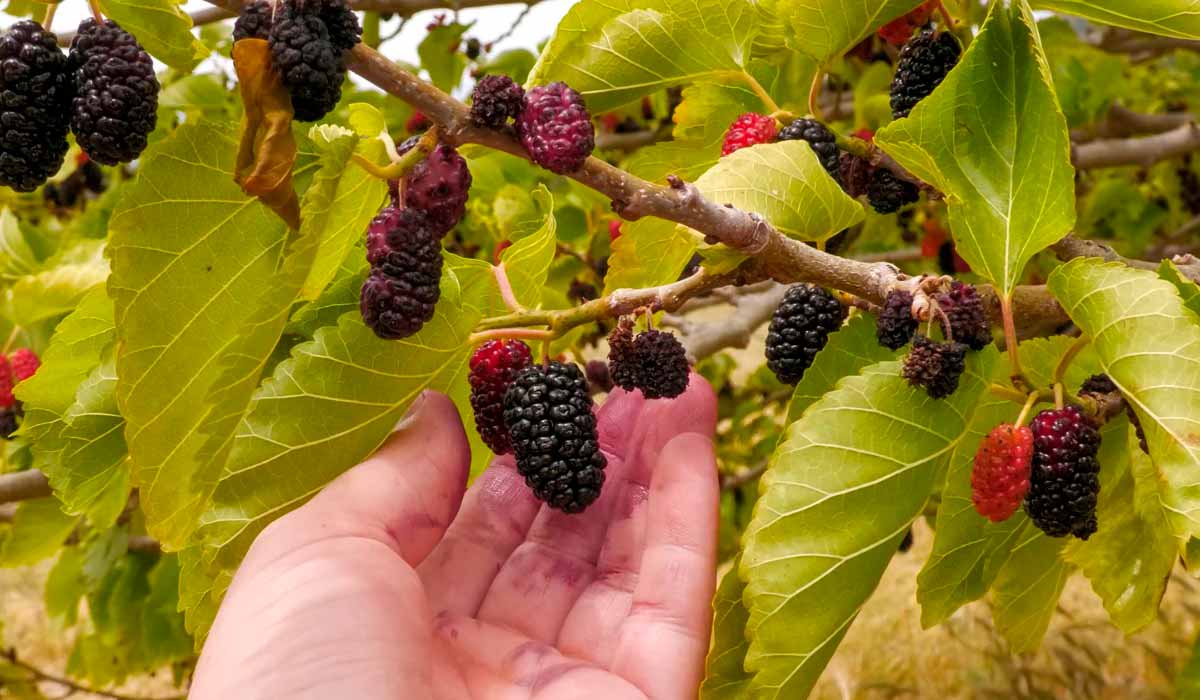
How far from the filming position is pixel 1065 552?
0.85 metres

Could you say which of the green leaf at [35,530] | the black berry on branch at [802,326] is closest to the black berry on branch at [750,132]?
the black berry on branch at [802,326]

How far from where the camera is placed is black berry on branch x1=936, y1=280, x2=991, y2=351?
66 centimetres

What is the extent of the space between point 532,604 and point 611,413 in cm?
19

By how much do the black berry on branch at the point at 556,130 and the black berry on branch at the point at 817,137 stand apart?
29 cm

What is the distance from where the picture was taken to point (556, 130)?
56 cm

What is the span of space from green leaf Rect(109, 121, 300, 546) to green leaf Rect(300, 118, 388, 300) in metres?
0.03

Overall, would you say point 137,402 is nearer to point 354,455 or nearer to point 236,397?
point 236,397

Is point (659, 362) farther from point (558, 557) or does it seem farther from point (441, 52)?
point (441, 52)

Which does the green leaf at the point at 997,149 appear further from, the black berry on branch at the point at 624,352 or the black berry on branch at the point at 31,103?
the black berry on branch at the point at 31,103

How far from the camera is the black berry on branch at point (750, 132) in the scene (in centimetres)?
84

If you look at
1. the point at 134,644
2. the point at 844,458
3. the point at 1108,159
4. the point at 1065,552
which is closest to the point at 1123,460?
the point at 1065,552

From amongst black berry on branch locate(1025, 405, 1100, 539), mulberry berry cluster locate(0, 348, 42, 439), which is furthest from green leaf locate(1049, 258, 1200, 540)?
mulberry berry cluster locate(0, 348, 42, 439)

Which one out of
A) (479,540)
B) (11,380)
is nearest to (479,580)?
(479,540)

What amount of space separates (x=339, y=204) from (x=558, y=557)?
0.44 metres
